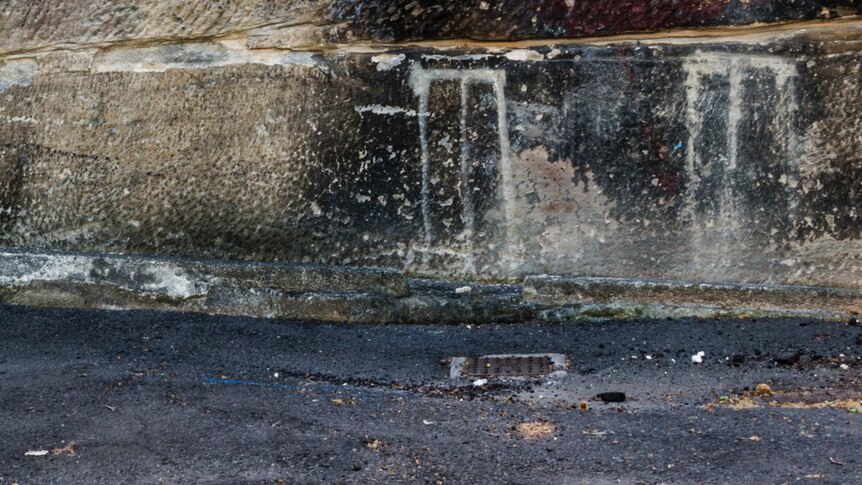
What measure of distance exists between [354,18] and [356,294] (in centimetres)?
135

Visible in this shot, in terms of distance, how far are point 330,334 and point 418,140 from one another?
3.40 feet

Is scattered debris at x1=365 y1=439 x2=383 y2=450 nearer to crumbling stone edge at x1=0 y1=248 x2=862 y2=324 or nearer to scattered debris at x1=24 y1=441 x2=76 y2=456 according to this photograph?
scattered debris at x1=24 y1=441 x2=76 y2=456

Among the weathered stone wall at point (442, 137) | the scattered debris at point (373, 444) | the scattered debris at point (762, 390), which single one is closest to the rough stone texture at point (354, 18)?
the weathered stone wall at point (442, 137)

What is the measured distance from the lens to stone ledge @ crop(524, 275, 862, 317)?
4801mm

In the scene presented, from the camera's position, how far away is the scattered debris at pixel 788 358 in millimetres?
4441

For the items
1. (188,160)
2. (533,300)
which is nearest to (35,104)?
(188,160)

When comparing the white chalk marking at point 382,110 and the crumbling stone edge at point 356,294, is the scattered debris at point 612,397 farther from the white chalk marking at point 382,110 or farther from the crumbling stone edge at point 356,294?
the white chalk marking at point 382,110

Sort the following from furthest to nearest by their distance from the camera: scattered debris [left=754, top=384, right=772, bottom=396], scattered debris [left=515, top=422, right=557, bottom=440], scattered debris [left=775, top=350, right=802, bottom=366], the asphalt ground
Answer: scattered debris [left=775, top=350, right=802, bottom=366]
scattered debris [left=754, top=384, right=772, bottom=396]
scattered debris [left=515, top=422, right=557, bottom=440]
the asphalt ground

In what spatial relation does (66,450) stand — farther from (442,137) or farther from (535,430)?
(442,137)

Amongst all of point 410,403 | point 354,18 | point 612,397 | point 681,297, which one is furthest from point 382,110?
point 612,397

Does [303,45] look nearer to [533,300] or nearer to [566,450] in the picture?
[533,300]

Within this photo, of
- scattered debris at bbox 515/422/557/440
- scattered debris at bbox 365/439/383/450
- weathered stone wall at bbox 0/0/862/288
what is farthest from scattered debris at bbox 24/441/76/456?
weathered stone wall at bbox 0/0/862/288

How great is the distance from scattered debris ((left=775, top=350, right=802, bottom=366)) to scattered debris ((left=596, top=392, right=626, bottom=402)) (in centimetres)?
75

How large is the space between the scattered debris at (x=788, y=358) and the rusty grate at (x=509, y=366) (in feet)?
3.19
